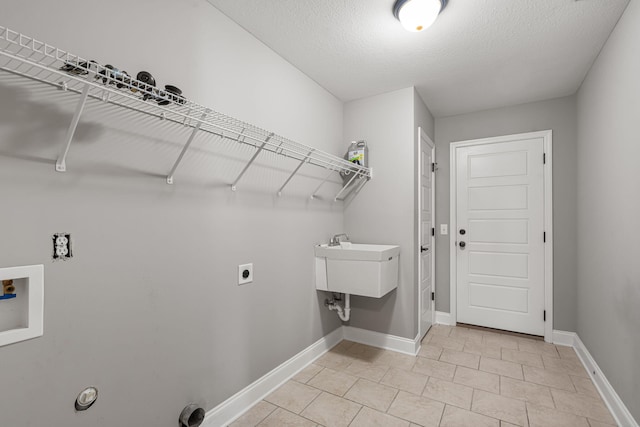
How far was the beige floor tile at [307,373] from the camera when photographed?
2.17 metres

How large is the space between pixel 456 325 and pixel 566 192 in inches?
67.6

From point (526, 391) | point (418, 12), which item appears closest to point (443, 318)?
point (526, 391)

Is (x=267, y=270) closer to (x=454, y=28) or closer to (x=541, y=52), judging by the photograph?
(x=454, y=28)

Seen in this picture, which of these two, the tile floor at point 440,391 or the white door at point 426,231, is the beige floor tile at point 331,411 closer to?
the tile floor at point 440,391

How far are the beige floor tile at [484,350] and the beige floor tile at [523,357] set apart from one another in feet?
0.15

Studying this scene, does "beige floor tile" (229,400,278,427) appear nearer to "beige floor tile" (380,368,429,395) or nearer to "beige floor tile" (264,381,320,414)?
"beige floor tile" (264,381,320,414)

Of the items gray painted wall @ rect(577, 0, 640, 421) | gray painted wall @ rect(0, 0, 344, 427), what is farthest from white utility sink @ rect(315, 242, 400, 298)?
gray painted wall @ rect(577, 0, 640, 421)

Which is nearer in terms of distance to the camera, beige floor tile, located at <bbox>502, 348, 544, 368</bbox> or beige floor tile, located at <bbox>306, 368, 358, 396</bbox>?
beige floor tile, located at <bbox>306, 368, 358, 396</bbox>

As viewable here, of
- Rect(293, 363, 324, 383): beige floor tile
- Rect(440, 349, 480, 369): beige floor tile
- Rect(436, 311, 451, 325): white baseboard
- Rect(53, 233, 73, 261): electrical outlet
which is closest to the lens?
Rect(53, 233, 73, 261): electrical outlet

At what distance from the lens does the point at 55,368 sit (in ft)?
3.49

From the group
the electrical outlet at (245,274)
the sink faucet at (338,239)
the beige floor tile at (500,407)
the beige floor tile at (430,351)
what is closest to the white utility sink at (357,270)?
the sink faucet at (338,239)

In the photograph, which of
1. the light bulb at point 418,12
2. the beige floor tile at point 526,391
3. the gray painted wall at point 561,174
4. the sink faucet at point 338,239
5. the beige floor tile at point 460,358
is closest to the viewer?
the light bulb at point 418,12

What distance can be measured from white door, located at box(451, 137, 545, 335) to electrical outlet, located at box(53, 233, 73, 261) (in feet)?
10.8

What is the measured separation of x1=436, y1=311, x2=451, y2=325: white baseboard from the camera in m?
3.31
